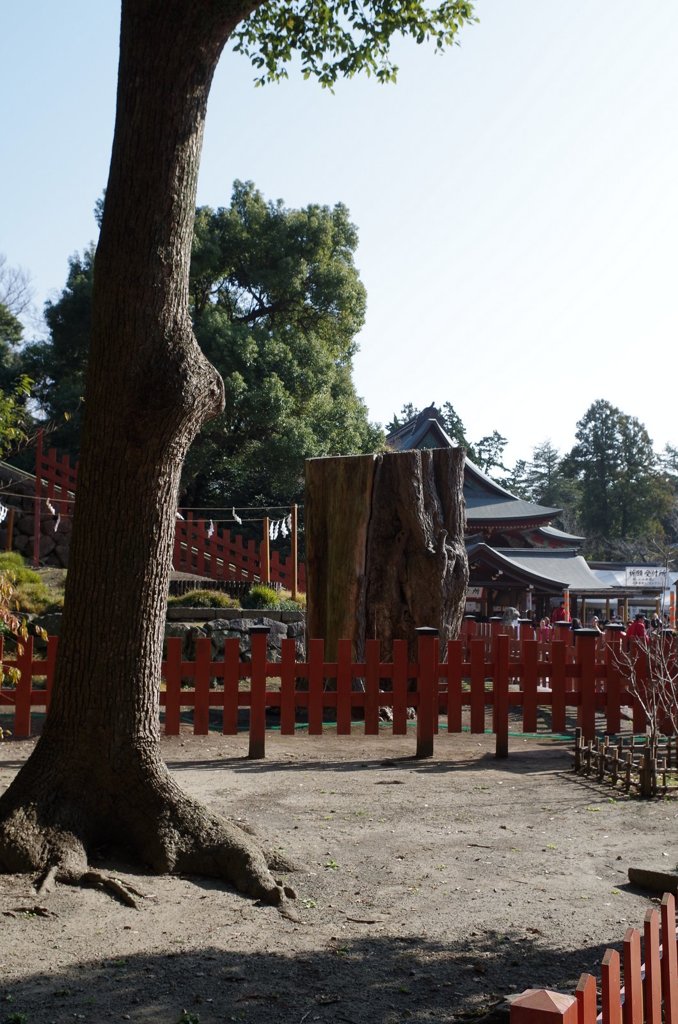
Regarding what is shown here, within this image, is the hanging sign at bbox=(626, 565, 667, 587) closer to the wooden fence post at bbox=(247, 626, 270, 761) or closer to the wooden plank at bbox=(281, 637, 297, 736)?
the wooden plank at bbox=(281, 637, 297, 736)

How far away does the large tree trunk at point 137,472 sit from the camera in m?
4.70

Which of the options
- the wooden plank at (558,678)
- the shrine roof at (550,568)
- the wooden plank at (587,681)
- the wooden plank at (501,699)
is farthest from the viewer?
the shrine roof at (550,568)

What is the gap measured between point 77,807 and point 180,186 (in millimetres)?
3294

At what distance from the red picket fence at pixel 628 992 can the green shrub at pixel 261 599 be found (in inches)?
548

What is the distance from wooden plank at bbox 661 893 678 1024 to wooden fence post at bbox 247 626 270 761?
613cm

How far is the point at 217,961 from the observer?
370 cm

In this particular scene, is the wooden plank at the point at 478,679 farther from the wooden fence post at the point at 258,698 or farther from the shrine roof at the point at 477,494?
the shrine roof at the point at 477,494

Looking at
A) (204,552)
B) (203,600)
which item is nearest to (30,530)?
(204,552)

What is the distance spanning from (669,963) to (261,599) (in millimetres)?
14249

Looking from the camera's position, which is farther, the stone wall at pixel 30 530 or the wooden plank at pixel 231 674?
the stone wall at pixel 30 530

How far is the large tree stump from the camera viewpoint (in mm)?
11609

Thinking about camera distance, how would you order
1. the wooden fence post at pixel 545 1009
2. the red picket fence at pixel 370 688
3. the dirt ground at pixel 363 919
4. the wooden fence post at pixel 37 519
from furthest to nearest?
the wooden fence post at pixel 37 519 < the red picket fence at pixel 370 688 < the dirt ground at pixel 363 919 < the wooden fence post at pixel 545 1009

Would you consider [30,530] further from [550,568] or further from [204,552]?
[550,568]

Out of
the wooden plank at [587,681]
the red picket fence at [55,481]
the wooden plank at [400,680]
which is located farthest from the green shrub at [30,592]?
the wooden plank at [587,681]
